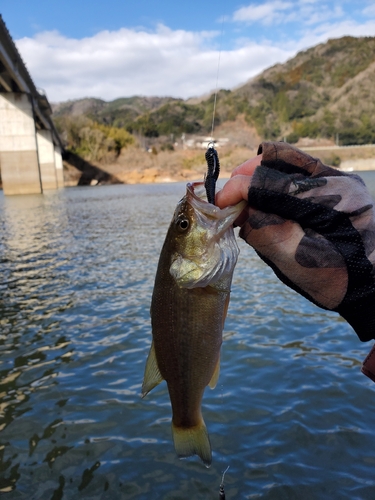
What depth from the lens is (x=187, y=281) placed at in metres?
2.63

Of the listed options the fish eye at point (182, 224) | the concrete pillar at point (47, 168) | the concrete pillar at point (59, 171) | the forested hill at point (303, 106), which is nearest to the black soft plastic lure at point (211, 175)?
the fish eye at point (182, 224)

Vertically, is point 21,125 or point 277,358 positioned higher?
point 21,125

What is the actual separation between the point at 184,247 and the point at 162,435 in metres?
3.41

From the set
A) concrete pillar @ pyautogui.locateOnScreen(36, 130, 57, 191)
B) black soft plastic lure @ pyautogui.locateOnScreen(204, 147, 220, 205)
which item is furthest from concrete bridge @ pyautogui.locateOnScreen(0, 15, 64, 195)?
black soft plastic lure @ pyautogui.locateOnScreen(204, 147, 220, 205)

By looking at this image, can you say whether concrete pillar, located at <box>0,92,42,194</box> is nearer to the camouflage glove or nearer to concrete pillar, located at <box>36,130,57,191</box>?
concrete pillar, located at <box>36,130,57,191</box>

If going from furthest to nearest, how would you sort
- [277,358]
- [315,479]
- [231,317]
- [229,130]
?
[229,130], [231,317], [277,358], [315,479]

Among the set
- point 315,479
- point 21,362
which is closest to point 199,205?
point 315,479

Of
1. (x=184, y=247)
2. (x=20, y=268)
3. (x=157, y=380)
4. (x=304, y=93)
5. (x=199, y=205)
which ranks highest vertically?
(x=304, y=93)

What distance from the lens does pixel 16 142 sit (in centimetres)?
5028

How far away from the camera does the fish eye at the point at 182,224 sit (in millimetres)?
2615

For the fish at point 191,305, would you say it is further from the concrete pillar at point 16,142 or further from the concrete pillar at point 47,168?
the concrete pillar at point 47,168

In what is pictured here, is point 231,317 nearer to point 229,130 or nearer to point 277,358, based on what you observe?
point 277,358

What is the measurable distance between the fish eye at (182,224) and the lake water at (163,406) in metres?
2.92

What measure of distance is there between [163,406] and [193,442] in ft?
10.4
